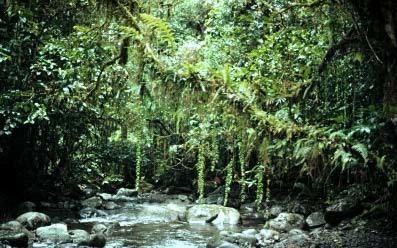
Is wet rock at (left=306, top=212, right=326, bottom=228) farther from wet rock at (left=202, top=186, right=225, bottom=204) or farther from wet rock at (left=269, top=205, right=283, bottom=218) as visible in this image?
wet rock at (left=202, top=186, right=225, bottom=204)

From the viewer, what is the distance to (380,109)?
358 centimetres

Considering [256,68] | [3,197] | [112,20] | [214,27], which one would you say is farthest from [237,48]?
[3,197]

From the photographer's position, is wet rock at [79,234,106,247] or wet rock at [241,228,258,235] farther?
wet rock at [241,228,258,235]

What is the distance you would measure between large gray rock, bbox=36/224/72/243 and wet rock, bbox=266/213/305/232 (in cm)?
389

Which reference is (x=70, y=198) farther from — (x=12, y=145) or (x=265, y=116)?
(x=265, y=116)

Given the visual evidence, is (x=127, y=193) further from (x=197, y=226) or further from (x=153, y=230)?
→ (x=153, y=230)

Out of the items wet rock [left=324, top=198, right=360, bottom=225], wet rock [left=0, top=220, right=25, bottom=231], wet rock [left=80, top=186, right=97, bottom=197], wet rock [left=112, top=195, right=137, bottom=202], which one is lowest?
wet rock [left=112, top=195, right=137, bottom=202]

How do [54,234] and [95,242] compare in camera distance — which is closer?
[95,242]

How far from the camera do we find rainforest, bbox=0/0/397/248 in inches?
145

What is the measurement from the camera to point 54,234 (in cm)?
738

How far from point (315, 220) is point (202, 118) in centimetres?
530

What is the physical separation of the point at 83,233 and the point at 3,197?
310 centimetres

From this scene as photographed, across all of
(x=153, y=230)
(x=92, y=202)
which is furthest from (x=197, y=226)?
(x=92, y=202)

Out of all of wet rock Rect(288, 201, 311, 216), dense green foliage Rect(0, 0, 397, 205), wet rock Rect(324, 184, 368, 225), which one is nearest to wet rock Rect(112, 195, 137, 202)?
dense green foliage Rect(0, 0, 397, 205)
